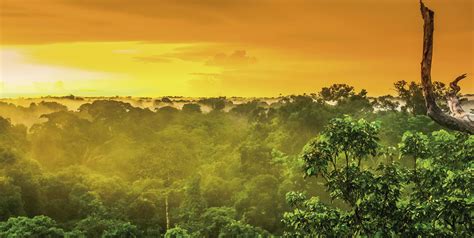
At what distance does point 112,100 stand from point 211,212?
45179 mm

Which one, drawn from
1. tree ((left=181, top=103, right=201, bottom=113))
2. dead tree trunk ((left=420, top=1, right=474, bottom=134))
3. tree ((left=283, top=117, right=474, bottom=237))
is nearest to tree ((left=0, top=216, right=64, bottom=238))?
tree ((left=283, top=117, right=474, bottom=237))

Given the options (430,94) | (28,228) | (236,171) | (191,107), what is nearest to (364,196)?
(430,94)

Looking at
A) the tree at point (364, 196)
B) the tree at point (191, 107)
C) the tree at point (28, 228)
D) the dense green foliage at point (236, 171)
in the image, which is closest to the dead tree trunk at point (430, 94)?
the dense green foliage at point (236, 171)

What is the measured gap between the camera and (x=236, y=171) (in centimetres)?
5256

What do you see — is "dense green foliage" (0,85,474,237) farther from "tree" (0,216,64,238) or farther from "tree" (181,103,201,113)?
"tree" (181,103,201,113)

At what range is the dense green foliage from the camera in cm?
1162

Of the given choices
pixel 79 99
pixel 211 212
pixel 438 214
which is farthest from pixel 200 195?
pixel 79 99

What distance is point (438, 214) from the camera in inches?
424

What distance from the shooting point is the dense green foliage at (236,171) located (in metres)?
11.6

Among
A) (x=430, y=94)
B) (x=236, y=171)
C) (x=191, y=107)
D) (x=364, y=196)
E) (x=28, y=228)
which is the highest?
(x=430, y=94)

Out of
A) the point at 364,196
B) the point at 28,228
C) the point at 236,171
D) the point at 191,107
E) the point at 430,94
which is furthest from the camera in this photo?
the point at 191,107

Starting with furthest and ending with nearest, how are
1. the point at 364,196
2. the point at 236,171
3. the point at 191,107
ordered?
the point at 191,107
the point at 236,171
the point at 364,196

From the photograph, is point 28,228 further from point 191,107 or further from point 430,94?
point 191,107

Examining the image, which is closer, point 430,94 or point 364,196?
point 430,94
